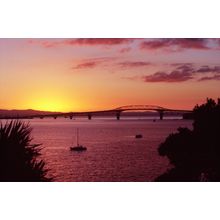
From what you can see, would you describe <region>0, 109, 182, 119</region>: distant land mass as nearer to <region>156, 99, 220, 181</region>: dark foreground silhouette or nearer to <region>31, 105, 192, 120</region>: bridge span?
<region>31, 105, 192, 120</region>: bridge span

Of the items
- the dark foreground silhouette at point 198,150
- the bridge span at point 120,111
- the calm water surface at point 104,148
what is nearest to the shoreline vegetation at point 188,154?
the dark foreground silhouette at point 198,150

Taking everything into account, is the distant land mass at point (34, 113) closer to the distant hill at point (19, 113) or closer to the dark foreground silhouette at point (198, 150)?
the distant hill at point (19, 113)
